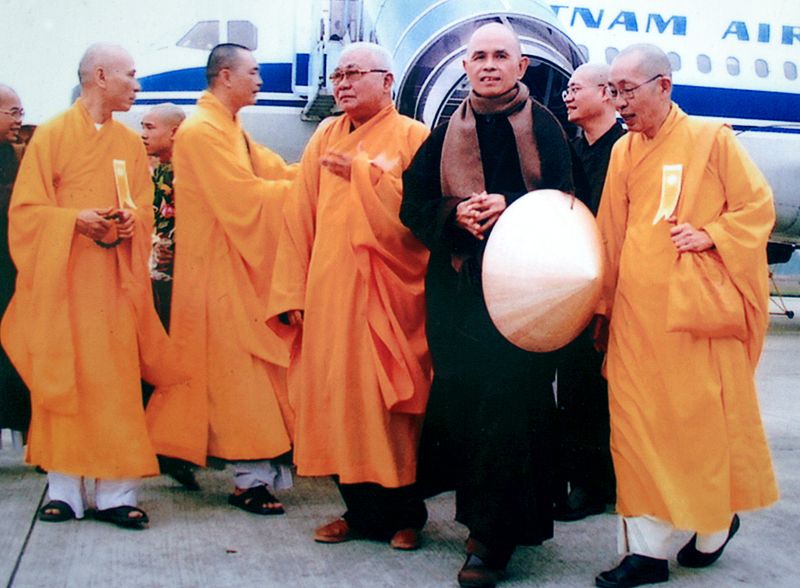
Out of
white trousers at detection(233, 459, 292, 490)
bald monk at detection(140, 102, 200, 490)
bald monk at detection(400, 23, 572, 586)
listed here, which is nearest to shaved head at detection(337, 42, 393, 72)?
bald monk at detection(400, 23, 572, 586)

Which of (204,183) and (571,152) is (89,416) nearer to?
(204,183)

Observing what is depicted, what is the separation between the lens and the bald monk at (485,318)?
317cm

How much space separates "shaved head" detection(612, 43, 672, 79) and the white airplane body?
2795mm

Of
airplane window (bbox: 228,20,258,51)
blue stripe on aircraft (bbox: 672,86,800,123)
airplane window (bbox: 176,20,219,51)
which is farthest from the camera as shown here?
blue stripe on aircraft (bbox: 672,86,800,123)

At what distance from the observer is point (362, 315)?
351cm

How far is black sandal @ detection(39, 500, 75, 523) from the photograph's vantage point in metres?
3.74

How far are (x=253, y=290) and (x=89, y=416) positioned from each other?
0.76 metres

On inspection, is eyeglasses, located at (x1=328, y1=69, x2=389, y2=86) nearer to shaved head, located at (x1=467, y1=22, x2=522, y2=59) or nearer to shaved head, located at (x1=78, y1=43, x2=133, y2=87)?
shaved head, located at (x1=467, y1=22, x2=522, y2=59)

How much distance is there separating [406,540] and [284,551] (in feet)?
1.26

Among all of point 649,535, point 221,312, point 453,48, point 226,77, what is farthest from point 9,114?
point 453,48

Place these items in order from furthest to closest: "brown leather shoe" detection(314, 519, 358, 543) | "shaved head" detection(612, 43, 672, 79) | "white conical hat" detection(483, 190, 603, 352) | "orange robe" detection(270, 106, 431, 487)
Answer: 1. "brown leather shoe" detection(314, 519, 358, 543)
2. "orange robe" detection(270, 106, 431, 487)
3. "shaved head" detection(612, 43, 672, 79)
4. "white conical hat" detection(483, 190, 603, 352)

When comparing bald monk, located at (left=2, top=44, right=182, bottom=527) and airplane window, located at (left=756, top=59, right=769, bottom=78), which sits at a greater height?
airplane window, located at (left=756, top=59, right=769, bottom=78)

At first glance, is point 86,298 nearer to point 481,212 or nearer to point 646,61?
point 481,212

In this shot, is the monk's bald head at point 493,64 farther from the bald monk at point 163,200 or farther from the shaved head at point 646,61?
the bald monk at point 163,200
